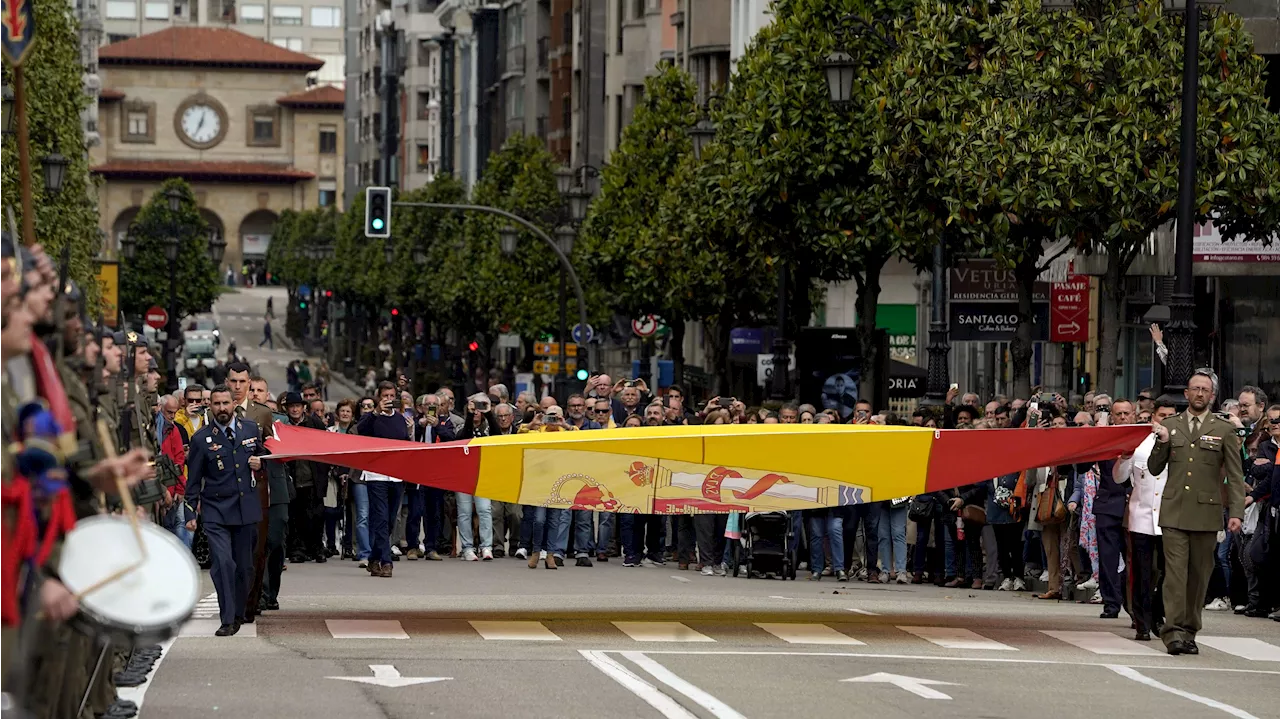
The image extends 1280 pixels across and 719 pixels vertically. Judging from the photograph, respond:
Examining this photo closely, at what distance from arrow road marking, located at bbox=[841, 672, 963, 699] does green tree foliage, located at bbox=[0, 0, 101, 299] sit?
27.8 metres

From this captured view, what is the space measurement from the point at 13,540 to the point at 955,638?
10907mm

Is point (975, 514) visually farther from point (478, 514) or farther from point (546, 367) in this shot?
point (546, 367)

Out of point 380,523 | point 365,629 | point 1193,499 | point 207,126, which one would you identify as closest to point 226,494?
point 365,629

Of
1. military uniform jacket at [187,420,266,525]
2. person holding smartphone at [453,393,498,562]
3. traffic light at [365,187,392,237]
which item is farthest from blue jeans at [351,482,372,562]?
traffic light at [365,187,392,237]

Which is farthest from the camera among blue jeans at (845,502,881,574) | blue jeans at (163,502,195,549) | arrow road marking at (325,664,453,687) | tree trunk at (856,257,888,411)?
tree trunk at (856,257,888,411)

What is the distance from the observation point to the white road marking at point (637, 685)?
14.2m

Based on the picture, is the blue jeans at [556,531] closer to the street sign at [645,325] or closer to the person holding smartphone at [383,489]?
the person holding smartphone at [383,489]

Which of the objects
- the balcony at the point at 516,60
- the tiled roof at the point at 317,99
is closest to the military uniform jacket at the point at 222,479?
the balcony at the point at 516,60

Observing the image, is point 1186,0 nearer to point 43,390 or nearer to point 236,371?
point 236,371

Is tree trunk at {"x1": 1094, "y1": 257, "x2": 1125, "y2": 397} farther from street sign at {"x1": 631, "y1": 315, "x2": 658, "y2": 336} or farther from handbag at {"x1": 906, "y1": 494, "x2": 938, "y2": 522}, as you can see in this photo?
street sign at {"x1": 631, "y1": 315, "x2": 658, "y2": 336}

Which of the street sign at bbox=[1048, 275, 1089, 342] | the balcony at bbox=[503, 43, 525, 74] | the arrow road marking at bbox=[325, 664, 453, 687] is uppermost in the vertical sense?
the balcony at bbox=[503, 43, 525, 74]

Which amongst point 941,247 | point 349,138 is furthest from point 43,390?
point 349,138

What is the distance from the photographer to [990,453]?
2094cm

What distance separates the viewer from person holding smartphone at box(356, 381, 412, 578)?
2639 centimetres
